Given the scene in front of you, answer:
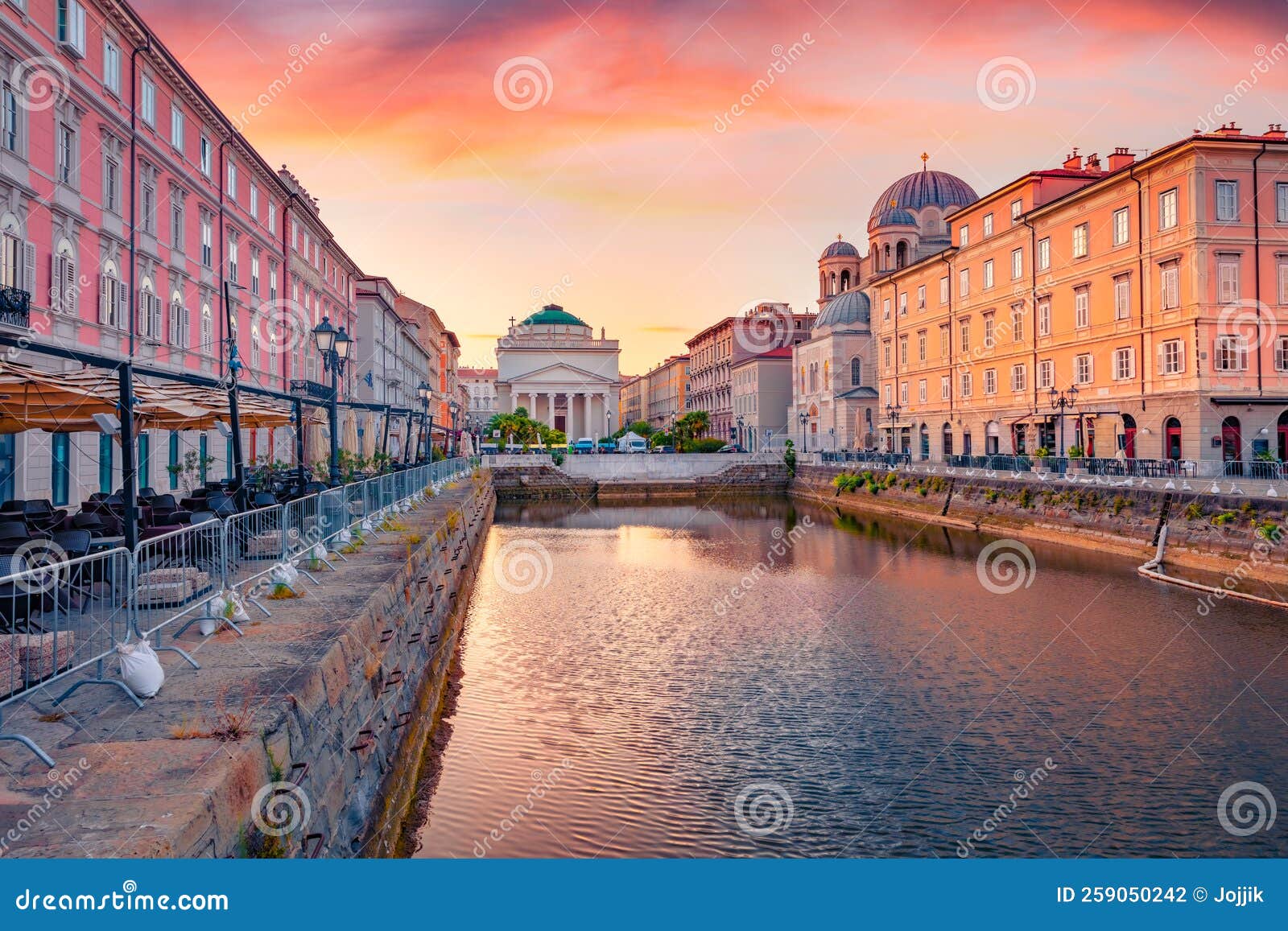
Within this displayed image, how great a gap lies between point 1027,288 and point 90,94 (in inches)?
1677

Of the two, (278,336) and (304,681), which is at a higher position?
(278,336)

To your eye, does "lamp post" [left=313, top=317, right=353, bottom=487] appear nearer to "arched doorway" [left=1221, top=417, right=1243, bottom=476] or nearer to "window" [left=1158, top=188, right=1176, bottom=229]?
"arched doorway" [left=1221, top=417, right=1243, bottom=476]

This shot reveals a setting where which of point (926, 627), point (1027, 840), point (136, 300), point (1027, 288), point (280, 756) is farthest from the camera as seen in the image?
point (1027, 288)

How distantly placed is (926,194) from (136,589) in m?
84.9

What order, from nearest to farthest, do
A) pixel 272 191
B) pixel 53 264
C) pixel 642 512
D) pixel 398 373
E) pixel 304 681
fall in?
pixel 304 681 < pixel 53 264 < pixel 272 191 < pixel 642 512 < pixel 398 373

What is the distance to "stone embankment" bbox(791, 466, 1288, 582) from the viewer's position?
975 inches

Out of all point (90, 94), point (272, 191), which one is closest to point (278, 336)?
point (272, 191)

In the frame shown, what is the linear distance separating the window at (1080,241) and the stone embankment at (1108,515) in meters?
12.0

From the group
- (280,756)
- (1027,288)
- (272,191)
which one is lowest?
(280,756)

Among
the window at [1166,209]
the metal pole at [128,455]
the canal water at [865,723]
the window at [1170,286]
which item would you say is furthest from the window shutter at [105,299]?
the window at [1166,209]

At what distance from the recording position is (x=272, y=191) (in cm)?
4525

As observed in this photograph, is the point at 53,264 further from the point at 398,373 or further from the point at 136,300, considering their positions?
the point at 398,373

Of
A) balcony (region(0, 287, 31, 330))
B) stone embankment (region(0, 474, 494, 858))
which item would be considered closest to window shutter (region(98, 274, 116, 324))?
balcony (region(0, 287, 31, 330))

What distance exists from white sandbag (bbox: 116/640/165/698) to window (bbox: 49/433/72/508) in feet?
65.8
